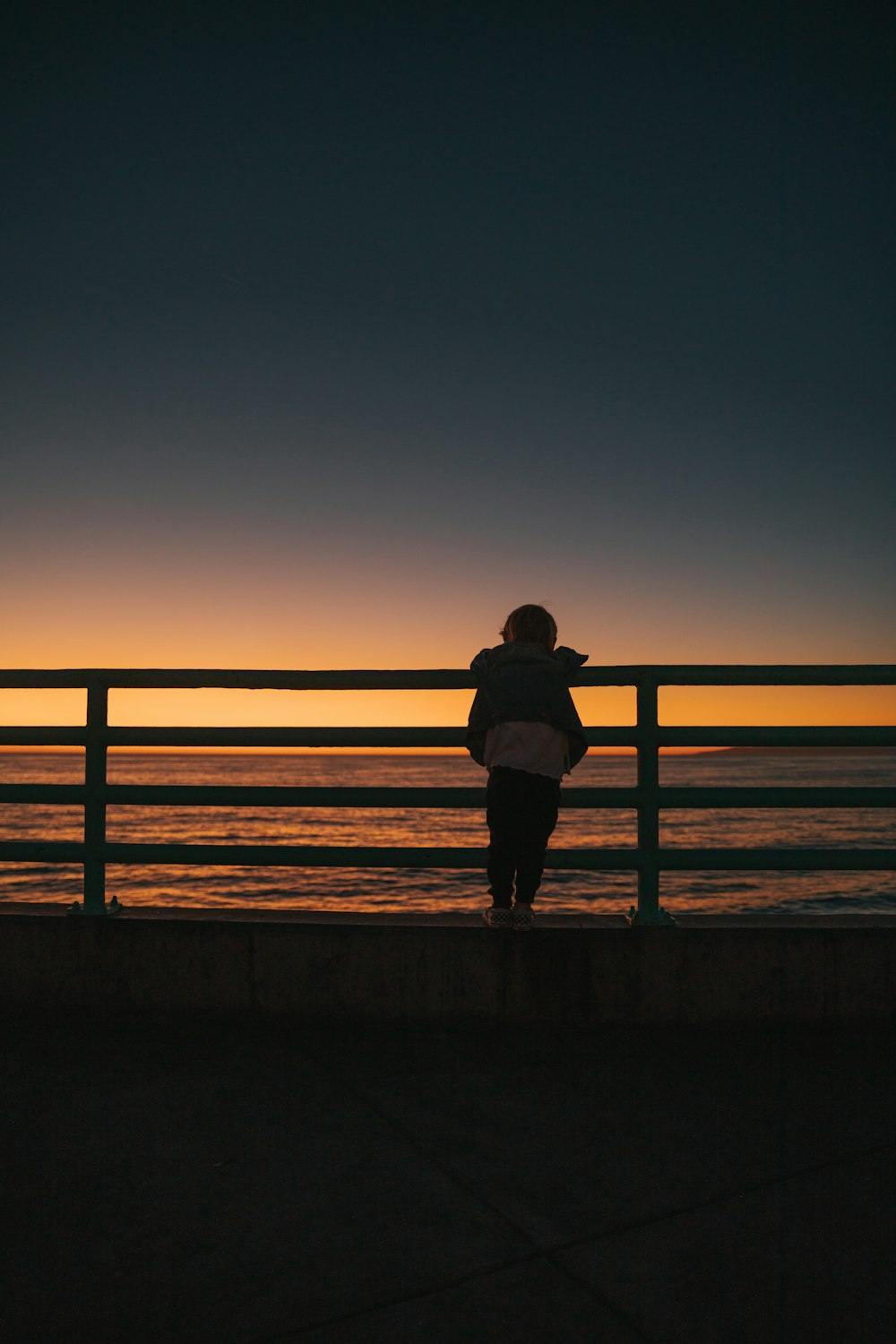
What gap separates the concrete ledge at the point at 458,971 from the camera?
13.8 ft

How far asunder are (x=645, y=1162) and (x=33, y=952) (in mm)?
2968

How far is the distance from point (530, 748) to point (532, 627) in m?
0.61

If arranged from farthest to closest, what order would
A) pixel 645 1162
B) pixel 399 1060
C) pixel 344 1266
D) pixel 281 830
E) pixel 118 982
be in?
pixel 281 830, pixel 118 982, pixel 399 1060, pixel 645 1162, pixel 344 1266

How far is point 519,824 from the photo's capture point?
14.3ft

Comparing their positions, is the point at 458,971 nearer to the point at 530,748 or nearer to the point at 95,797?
the point at 530,748


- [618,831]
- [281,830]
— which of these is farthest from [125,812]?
[618,831]

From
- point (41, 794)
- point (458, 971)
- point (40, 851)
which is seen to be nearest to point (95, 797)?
point (41, 794)

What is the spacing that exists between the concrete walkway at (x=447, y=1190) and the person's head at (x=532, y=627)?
1802 millimetres

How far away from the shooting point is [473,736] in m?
4.41

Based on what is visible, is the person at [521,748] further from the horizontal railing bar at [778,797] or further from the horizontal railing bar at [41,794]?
the horizontal railing bar at [41,794]

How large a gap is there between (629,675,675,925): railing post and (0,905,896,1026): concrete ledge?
135mm

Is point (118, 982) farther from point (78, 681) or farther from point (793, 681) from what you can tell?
point (793, 681)

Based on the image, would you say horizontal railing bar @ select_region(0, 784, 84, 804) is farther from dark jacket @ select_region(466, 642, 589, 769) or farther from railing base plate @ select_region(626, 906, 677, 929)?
railing base plate @ select_region(626, 906, 677, 929)

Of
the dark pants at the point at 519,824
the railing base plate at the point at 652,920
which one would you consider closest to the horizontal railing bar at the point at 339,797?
the dark pants at the point at 519,824
